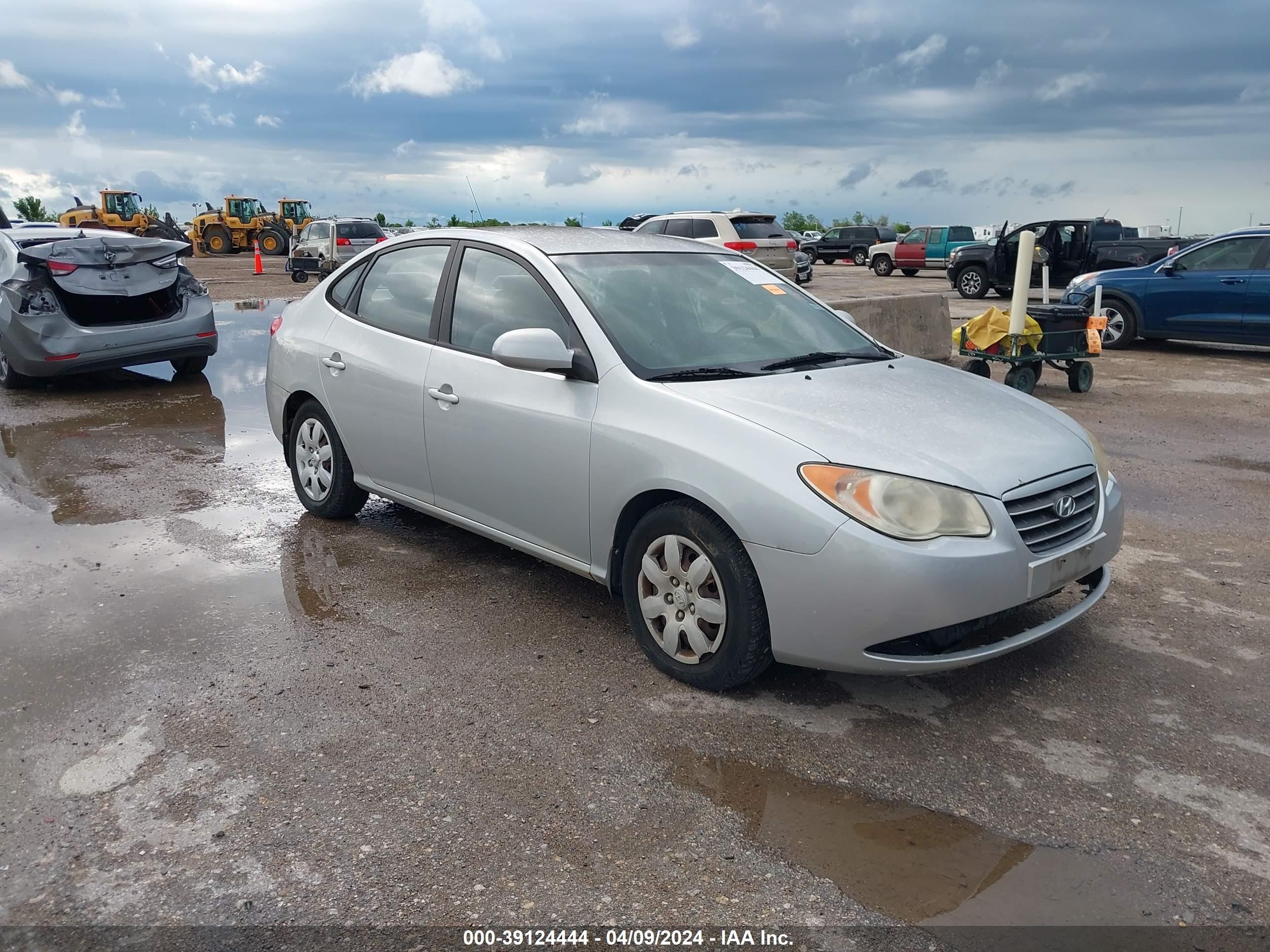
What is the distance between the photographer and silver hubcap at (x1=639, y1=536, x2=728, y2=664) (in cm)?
367

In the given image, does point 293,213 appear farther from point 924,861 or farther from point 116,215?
point 924,861

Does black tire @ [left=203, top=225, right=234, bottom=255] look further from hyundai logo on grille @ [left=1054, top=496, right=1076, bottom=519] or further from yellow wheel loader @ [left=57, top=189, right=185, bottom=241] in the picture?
hyundai logo on grille @ [left=1054, top=496, right=1076, bottom=519]

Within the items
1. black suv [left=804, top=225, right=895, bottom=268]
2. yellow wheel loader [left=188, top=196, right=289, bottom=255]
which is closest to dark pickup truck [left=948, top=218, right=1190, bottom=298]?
black suv [left=804, top=225, right=895, bottom=268]

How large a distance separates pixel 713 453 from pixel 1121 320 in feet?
39.3

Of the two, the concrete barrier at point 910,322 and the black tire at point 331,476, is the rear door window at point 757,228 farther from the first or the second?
the black tire at point 331,476

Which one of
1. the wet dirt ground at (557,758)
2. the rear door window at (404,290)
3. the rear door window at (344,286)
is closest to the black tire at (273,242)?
the rear door window at (344,286)

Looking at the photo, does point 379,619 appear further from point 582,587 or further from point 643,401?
point 643,401

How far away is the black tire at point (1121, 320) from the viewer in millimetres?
13578

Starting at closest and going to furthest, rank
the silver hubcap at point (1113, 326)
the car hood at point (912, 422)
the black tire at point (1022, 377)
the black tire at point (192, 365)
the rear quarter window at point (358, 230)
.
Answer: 1. the car hood at point (912, 422)
2. the black tire at point (1022, 377)
3. the black tire at point (192, 365)
4. the silver hubcap at point (1113, 326)
5. the rear quarter window at point (358, 230)

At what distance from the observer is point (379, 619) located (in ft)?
15.1

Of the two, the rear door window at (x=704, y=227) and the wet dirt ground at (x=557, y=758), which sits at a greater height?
the rear door window at (x=704, y=227)

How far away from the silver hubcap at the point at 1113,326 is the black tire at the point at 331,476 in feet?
36.7

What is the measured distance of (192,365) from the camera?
1143 cm

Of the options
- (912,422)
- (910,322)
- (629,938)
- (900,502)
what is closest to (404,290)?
(912,422)
